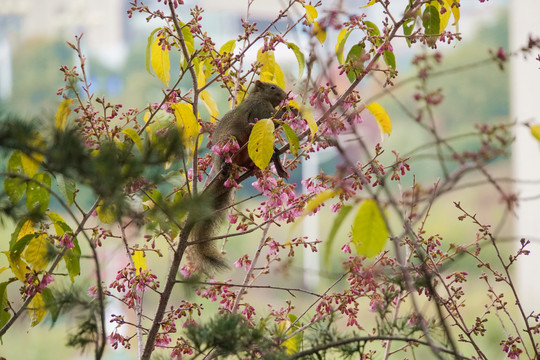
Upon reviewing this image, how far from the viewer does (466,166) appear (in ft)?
1.96

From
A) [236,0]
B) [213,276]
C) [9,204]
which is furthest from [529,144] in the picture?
[9,204]

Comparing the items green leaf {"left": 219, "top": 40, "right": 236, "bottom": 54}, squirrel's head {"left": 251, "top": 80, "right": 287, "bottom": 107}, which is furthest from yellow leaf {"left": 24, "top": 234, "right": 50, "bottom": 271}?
squirrel's head {"left": 251, "top": 80, "right": 287, "bottom": 107}

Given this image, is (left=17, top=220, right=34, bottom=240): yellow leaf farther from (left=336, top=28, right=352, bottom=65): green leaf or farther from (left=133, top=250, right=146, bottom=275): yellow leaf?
(left=336, top=28, right=352, bottom=65): green leaf

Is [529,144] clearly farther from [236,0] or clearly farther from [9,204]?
[9,204]

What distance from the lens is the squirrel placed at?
1.28 m

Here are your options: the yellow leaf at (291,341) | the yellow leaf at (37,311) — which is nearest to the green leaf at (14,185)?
the yellow leaf at (37,311)

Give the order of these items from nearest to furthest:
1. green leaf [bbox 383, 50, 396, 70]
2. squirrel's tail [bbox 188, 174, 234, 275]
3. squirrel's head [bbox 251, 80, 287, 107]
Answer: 1. green leaf [bbox 383, 50, 396, 70]
2. squirrel's tail [bbox 188, 174, 234, 275]
3. squirrel's head [bbox 251, 80, 287, 107]

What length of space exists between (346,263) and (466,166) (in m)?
0.36

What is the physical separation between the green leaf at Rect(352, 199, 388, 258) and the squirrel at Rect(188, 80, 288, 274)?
1.75 feet

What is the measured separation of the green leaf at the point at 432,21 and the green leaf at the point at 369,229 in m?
0.53

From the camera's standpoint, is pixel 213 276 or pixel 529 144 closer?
pixel 213 276

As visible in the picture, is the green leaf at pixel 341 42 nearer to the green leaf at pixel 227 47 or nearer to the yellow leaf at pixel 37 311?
the green leaf at pixel 227 47

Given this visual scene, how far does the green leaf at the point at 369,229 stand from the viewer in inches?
23.4

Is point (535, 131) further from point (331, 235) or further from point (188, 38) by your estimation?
point (188, 38)
